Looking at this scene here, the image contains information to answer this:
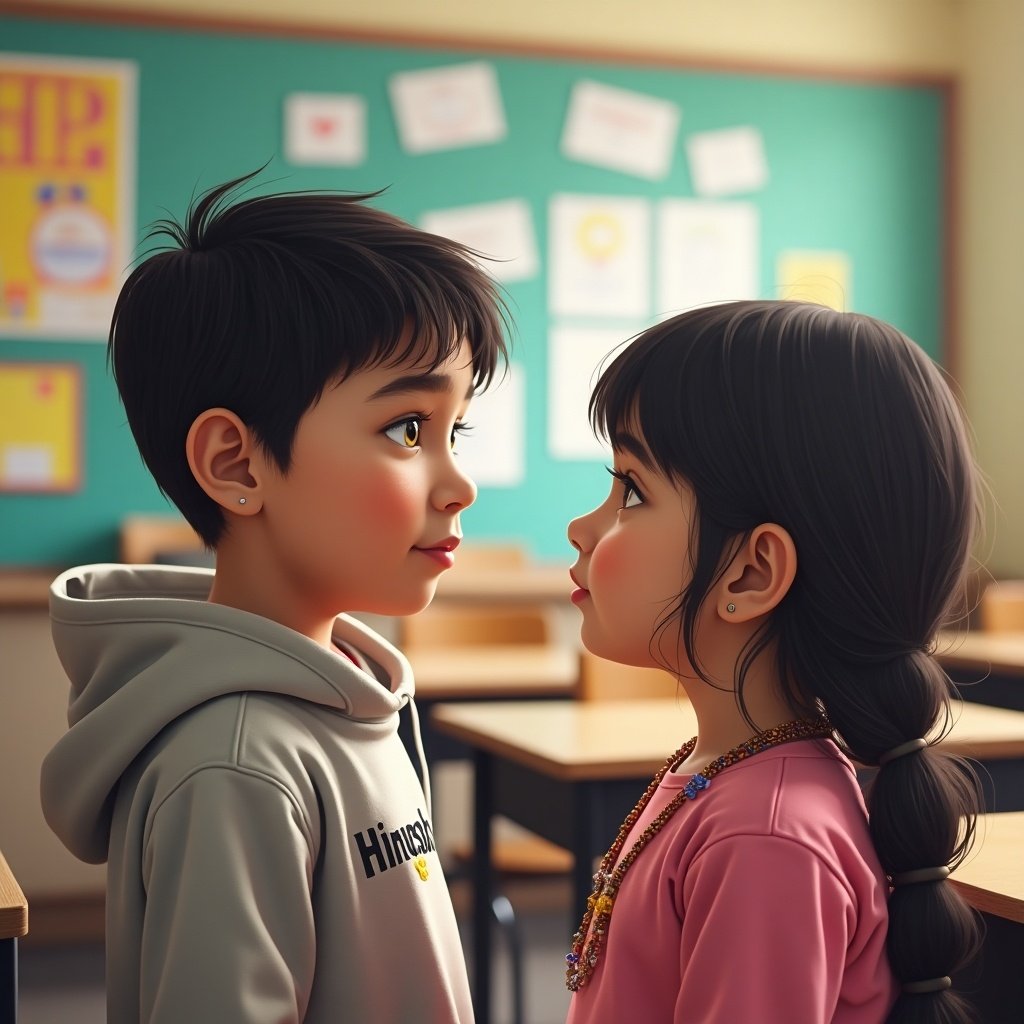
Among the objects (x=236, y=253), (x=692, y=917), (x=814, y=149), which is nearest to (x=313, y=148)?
(x=814, y=149)

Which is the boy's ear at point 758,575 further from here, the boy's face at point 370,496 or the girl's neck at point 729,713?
the boy's face at point 370,496

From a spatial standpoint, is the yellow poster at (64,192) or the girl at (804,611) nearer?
the girl at (804,611)

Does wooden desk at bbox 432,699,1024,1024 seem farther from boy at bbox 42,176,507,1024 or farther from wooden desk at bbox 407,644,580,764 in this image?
boy at bbox 42,176,507,1024

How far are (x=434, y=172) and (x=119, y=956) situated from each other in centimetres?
397

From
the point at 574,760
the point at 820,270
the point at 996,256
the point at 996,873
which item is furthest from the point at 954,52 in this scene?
the point at 996,873

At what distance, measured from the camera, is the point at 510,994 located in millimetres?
3012

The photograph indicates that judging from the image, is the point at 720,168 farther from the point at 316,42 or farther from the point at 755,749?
the point at 755,749

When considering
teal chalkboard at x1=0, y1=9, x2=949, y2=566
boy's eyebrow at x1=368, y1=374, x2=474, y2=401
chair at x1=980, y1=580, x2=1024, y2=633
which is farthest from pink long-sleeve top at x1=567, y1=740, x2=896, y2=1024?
teal chalkboard at x1=0, y1=9, x2=949, y2=566

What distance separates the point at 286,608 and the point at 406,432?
0.15 metres

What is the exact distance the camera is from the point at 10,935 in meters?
0.98

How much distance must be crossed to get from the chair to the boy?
2.83m

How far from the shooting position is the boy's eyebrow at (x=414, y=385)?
915 mm

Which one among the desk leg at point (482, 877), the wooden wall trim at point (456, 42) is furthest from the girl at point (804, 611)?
the wooden wall trim at point (456, 42)

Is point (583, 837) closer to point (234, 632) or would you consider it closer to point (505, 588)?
point (234, 632)
